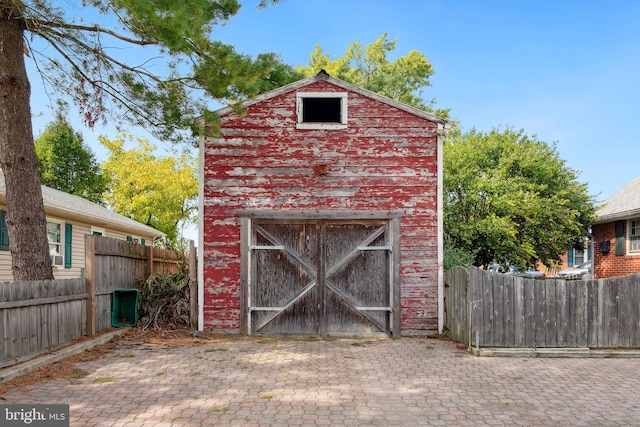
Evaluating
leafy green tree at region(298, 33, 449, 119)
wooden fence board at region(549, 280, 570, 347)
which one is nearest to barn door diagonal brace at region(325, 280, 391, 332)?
wooden fence board at region(549, 280, 570, 347)

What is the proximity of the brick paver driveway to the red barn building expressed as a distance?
1.38 m

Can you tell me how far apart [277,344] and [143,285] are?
3962 mm

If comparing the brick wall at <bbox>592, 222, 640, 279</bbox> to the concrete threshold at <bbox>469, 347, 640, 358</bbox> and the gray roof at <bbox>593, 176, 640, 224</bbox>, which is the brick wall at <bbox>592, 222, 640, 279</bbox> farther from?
the concrete threshold at <bbox>469, 347, 640, 358</bbox>

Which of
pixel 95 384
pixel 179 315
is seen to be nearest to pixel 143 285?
pixel 179 315

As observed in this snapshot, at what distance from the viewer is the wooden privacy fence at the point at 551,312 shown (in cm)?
799

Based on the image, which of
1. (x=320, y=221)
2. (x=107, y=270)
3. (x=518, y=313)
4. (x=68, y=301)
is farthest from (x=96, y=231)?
(x=518, y=313)

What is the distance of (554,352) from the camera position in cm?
782

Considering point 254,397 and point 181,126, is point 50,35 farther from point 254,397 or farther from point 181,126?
point 254,397

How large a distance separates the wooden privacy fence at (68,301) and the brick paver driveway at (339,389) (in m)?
0.84

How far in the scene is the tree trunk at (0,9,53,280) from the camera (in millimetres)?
7859

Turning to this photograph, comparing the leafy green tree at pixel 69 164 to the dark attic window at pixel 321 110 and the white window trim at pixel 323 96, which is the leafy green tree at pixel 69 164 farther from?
the white window trim at pixel 323 96

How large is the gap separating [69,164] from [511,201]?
89.3 feet

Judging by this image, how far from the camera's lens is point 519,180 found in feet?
56.5

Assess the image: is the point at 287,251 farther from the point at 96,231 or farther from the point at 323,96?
the point at 96,231
